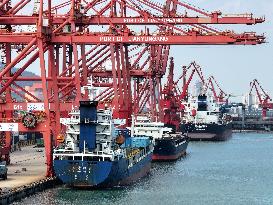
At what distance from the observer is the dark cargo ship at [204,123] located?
14050 cm

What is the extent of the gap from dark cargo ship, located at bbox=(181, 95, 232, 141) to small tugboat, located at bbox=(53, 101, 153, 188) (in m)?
81.1

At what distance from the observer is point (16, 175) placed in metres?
58.2

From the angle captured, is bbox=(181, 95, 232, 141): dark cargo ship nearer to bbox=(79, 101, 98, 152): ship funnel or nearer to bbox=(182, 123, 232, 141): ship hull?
bbox=(182, 123, 232, 141): ship hull

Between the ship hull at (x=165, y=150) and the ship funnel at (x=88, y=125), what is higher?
the ship funnel at (x=88, y=125)

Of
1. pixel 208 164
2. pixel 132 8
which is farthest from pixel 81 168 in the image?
pixel 208 164

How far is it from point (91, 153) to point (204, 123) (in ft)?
291

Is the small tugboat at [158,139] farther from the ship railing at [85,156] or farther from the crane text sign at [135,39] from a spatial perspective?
the ship railing at [85,156]

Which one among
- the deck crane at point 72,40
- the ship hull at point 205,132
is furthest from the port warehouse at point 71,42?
the ship hull at point 205,132

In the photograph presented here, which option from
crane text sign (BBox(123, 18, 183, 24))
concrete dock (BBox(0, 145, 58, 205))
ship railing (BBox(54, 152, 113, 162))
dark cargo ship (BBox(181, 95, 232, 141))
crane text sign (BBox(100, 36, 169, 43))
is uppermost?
crane text sign (BBox(123, 18, 183, 24))

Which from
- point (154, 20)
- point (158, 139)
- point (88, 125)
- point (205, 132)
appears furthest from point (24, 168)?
point (205, 132)

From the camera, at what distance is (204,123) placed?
142000 mm

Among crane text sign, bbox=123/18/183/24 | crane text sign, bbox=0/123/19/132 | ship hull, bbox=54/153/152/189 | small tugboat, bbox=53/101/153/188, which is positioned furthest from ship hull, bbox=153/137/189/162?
ship hull, bbox=54/153/152/189

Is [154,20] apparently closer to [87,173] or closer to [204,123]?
[87,173]

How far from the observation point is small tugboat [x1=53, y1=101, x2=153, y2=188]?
178 ft
